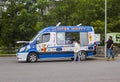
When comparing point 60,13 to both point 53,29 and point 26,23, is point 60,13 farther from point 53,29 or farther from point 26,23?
point 53,29

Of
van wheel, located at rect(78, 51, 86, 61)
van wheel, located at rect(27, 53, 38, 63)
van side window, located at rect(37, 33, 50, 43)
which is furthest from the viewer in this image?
van wheel, located at rect(78, 51, 86, 61)

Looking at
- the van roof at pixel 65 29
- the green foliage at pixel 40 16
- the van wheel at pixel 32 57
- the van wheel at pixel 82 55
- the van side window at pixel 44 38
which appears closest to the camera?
the van wheel at pixel 32 57

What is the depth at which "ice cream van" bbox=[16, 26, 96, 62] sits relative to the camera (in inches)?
1019

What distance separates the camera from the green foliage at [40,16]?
120 feet

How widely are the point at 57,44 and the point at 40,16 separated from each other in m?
14.1

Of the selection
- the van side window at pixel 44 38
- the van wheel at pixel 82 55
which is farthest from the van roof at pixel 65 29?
the van wheel at pixel 82 55

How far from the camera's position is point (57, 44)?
26375mm

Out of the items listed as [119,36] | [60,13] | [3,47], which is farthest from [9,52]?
[119,36]

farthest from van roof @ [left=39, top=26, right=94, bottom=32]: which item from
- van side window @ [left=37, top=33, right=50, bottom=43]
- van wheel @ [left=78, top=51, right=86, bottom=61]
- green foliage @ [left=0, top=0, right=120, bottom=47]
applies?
green foliage @ [left=0, top=0, right=120, bottom=47]

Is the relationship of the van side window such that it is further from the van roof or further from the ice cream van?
the van roof

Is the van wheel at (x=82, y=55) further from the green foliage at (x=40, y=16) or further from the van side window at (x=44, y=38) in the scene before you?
the green foliage at (x=40, y=16)

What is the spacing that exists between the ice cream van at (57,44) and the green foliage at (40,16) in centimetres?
947

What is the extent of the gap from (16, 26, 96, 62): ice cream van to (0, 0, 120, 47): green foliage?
31.1ft

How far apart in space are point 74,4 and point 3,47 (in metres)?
9.60
